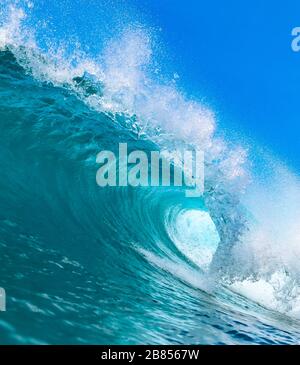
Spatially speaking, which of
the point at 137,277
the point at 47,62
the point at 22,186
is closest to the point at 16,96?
the point at 47,62

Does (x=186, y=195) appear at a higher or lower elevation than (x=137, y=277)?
higher

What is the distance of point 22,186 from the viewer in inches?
333

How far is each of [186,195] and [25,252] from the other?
10.7m

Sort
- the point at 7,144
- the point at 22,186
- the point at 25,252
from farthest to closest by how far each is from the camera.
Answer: the point at 7,144 → the point at 22,186 → the point at 25,252

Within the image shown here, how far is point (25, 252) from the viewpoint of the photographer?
536 centimetres

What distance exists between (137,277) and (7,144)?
17.9 feet

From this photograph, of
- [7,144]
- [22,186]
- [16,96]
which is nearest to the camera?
[22,186]
